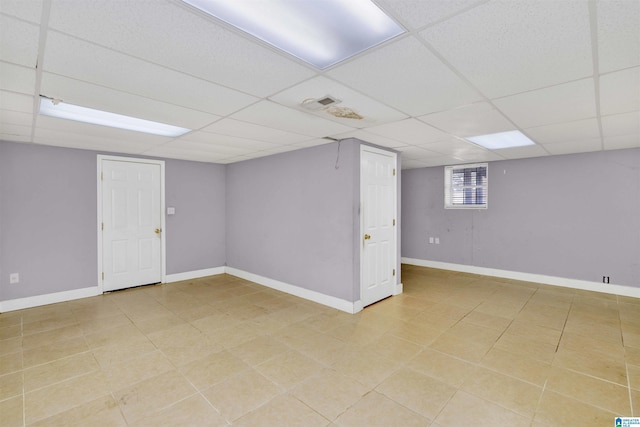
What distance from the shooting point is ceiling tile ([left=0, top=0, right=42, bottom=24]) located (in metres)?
1.32

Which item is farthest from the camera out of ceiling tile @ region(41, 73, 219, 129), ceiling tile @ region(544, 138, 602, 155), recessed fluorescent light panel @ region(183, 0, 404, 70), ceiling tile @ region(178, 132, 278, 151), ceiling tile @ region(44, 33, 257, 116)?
ceiling tile @ region(544, 138, 602, 155)

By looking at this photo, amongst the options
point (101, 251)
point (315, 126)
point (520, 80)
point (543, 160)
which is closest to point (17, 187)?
point (101, 251)

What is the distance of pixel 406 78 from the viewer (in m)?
2.08

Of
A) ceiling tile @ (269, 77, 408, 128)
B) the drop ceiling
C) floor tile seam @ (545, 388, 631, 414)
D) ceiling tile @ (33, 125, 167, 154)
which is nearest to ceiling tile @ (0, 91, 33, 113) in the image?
the drop ceiling

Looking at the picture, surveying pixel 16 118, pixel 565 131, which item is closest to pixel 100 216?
pixel 16 118

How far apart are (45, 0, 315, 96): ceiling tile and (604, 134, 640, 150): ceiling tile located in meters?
4.27

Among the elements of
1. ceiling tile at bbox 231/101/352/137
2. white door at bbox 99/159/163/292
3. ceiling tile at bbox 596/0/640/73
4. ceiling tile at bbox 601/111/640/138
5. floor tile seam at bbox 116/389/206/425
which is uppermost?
ceiling tile at bbox 231/101/352/137

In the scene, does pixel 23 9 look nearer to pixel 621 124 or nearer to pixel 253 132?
pixel 253 132

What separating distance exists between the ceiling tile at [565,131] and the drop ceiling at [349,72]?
0.03 m

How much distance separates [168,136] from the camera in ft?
12.9

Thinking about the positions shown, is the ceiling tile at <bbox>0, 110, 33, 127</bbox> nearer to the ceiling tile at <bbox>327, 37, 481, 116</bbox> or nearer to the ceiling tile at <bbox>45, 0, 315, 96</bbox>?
the ceiling tile at <bbox>45, 0, 315, 96</bbox>

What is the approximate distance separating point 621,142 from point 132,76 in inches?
226

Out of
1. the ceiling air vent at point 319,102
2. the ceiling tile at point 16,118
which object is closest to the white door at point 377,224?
the ceiling air vent at point 319,102

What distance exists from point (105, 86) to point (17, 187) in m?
3.17
